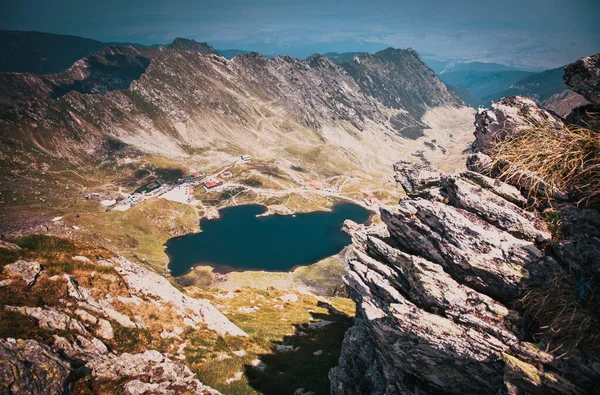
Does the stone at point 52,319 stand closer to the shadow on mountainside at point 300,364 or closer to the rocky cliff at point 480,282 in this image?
the shadow on mountainside at point 300,364

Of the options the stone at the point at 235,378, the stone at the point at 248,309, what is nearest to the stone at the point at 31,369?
the stone at the point at 235,378

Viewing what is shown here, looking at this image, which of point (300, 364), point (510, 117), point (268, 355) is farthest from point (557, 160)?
point (268, 355)

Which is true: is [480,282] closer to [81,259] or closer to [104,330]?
[104,330]

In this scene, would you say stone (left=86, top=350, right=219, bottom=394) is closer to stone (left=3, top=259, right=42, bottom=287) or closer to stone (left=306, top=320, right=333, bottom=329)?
stone (left=3, top=259, right=42, bottom=287)

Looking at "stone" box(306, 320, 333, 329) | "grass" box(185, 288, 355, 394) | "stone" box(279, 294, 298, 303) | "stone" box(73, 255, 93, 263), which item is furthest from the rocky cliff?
"stone" box(279, 294, 298, 303)

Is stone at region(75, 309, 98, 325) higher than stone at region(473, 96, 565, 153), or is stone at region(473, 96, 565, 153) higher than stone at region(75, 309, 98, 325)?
stone at region(473, 96, 565, 153)

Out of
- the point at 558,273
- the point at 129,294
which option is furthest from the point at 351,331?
the point at 129,294
